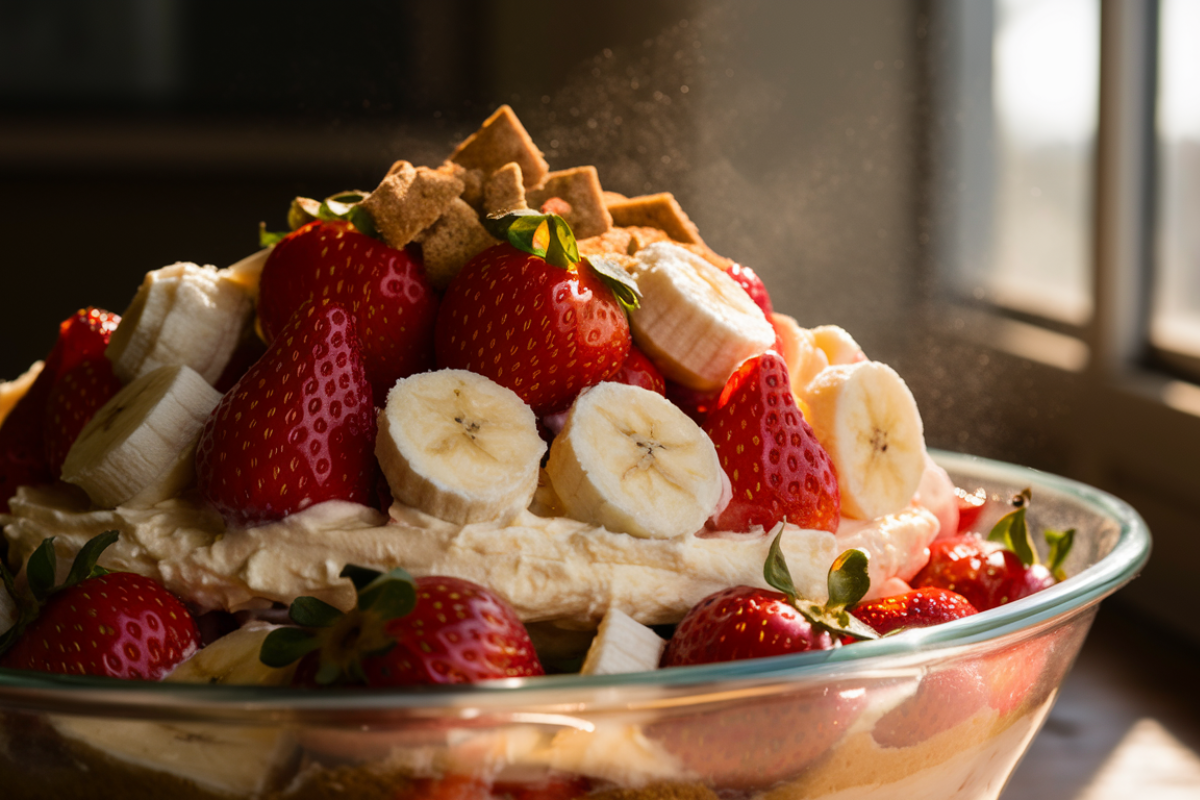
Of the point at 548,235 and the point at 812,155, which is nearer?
the point at 548,235

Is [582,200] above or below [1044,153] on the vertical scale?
above

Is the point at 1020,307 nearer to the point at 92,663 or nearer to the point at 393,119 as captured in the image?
the point at 393,119

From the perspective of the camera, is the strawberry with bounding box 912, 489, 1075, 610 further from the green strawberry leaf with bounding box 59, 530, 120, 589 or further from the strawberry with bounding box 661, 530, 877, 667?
the green strawberry leaf with bounding box 59, 530, 120, 589

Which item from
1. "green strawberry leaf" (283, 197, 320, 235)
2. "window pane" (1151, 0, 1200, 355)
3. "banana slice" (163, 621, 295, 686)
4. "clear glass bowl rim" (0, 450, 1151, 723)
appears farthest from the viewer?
"window pane" (1151, 0, 1200, 355)

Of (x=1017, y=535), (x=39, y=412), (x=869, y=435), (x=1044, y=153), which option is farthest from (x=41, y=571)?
(x=1044, y=153)

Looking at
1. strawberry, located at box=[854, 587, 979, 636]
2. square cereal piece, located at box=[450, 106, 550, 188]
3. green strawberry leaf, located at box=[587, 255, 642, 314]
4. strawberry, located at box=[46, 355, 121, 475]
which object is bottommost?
strawberry, located at box=[854, 587, 979, 636]

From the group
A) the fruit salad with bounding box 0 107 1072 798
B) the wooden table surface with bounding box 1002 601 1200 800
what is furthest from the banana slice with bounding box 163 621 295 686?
the wooden table surface with bounding box 1002 601 1200 800

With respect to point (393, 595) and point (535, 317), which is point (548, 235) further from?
point (393, 595)

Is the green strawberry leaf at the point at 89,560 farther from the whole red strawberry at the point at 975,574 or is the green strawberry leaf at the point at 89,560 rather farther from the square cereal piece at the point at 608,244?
the whole red strawberry at the point at 975,574
